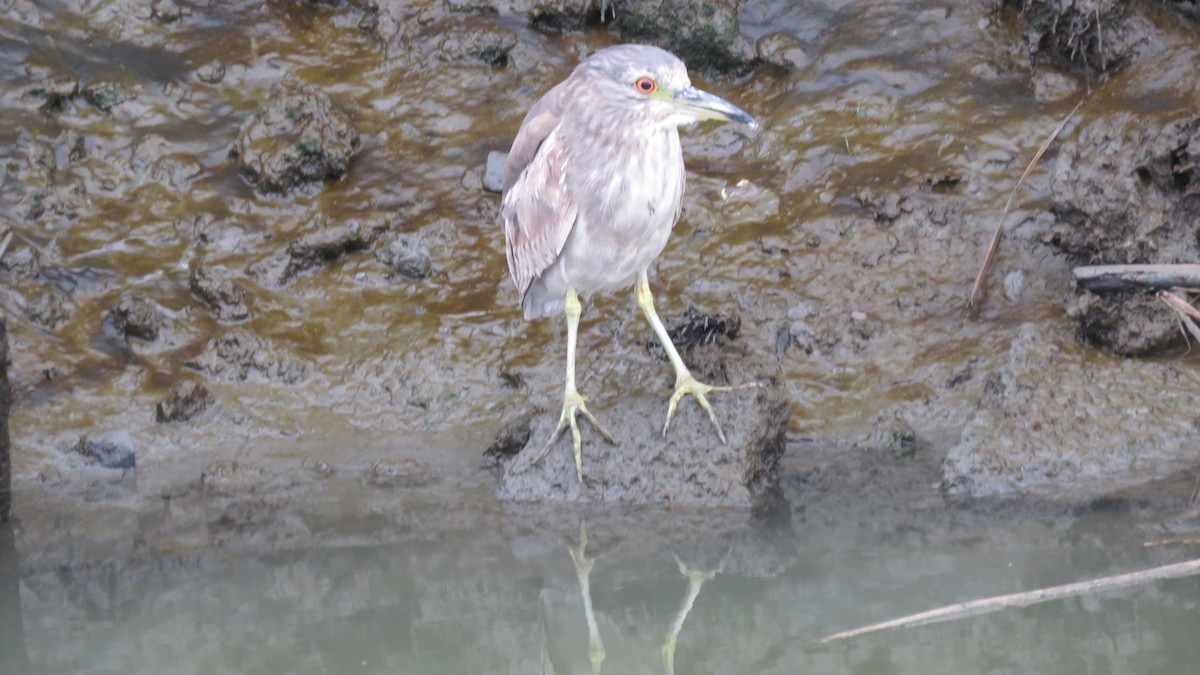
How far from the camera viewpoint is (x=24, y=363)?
5469mm

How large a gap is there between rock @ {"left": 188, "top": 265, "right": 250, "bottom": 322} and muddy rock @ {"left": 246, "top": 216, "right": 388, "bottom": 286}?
0.54ft

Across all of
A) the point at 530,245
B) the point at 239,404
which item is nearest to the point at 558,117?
the point at 530,245

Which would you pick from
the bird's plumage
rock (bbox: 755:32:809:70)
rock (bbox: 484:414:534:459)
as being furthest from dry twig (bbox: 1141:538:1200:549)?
rock (bbox: 755:32:809:70)

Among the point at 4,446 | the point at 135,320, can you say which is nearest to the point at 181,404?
the point at 135,320

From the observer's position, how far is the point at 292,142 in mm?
5980

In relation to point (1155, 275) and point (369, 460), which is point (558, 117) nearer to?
point (369, 460)

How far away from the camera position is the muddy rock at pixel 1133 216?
481 cm

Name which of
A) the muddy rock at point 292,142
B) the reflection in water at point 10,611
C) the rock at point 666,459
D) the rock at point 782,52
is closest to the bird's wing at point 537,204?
the rock at point 666,459

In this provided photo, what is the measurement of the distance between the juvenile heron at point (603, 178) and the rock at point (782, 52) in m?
1.91

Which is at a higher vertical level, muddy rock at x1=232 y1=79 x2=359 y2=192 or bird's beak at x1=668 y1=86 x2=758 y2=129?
bird's beak at x1=668 y1=86 x2=758 y2=129

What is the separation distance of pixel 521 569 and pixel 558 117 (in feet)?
5.47

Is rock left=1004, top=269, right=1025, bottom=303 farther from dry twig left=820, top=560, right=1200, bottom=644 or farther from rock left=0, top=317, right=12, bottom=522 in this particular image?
rock left=0, top=317, right=12, bottom=522

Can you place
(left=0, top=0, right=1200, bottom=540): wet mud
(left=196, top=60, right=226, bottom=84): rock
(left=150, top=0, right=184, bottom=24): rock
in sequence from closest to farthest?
1. (left=0, top=0, right=1200, bottom=540): wet mud
2. (left=196, top=60, right=226, bottom=84): rock
3. (left=150, top=0, right=184, bottom=24): rock

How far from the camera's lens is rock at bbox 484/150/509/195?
5.98 metres
